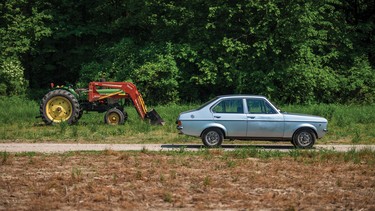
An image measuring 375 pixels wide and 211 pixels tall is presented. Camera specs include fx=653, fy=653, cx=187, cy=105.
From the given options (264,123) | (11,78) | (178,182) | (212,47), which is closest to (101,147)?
(264,123)

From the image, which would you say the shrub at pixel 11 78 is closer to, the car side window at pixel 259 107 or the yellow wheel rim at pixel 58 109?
the yellow wheel rim at pixel 58 109

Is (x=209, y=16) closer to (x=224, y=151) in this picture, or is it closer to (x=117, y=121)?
(x=117, y=121)

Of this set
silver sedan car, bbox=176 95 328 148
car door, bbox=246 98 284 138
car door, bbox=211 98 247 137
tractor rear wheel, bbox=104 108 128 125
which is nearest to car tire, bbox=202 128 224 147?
silver sedan car, bbox=176 95 328 148

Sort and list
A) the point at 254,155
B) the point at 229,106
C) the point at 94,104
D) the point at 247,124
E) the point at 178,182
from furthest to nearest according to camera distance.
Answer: the point at 94,104, the point at 229,106, the point at 247,124, the point at 254,155, the point at 178,182

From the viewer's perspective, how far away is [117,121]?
2642cm

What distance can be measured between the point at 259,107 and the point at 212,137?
1.69m

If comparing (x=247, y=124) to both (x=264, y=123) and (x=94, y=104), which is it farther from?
(x=94, y=104)

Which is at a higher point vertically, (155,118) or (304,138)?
(155,118)

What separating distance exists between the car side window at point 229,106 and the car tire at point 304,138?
6.04 ft

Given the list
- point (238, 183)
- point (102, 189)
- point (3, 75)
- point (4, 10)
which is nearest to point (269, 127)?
point (238, 183)

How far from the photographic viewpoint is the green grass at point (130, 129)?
72.9 feet

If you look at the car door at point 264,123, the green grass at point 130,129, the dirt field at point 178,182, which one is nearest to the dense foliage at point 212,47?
the green grass at point 130,129

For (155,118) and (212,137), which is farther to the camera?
(155,118)

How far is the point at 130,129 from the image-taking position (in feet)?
80.5
